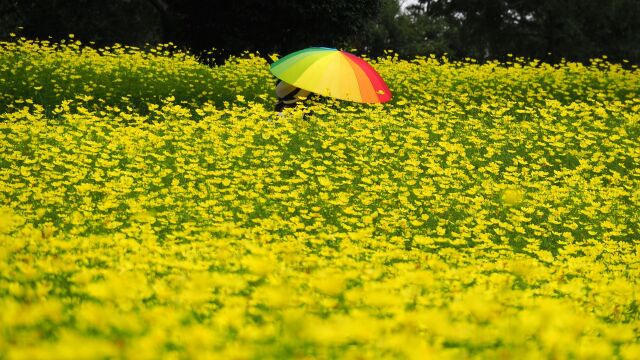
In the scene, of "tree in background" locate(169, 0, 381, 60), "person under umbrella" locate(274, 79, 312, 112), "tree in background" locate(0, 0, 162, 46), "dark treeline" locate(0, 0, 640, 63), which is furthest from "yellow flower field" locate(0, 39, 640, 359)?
"tree in background" locate(0, 0, 162, 46)

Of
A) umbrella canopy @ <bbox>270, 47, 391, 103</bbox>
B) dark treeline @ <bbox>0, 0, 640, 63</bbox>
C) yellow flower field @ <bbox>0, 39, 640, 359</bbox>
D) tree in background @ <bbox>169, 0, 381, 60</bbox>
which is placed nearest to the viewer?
yellow flower field @ <bbox>0, 39, 640, 359</bbox>

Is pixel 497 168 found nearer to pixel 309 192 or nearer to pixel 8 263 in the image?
pixel 309 192

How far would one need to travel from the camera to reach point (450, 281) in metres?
4.13

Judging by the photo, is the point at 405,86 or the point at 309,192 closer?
the point at 309,192

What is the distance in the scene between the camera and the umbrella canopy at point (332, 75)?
9273mm

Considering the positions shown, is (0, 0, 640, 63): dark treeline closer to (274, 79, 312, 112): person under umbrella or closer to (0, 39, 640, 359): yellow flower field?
(0, 39, 640, 359): yellow flower field

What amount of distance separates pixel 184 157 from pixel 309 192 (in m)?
1.56

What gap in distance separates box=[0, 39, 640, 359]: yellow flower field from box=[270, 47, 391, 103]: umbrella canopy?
0.48 m

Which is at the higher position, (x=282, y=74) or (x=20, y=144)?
(x=282, y=74)

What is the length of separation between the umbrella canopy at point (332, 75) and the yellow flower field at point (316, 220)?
475mm

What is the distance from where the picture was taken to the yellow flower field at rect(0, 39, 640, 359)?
2.60 m

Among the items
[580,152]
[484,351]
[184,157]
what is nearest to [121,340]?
[484,351]

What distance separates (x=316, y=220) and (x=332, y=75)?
3.48 metres

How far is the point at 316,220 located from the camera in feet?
20.8
